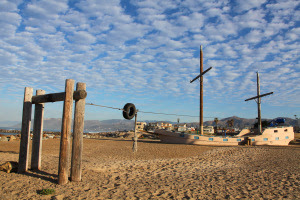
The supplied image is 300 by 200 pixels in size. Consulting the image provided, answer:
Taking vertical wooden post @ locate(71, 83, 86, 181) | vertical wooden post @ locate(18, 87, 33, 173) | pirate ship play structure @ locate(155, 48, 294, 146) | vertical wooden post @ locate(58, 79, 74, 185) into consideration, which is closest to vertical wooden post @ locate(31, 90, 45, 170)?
vertical wooden post @ locate(18, 87, 33, 173)

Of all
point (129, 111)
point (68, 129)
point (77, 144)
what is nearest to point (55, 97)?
point (68, 129)

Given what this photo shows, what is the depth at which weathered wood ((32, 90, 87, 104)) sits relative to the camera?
23.3ft

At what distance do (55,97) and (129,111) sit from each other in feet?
18.9

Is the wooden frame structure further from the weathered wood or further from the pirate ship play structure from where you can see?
the pirate ship play structure

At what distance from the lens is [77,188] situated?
6.53 meters

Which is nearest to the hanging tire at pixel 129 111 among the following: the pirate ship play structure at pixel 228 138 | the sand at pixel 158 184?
the sand at pixel 158 184

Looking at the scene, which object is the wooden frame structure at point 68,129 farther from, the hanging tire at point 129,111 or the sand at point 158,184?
the hanging tire at point 129,111

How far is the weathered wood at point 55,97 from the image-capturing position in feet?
23.3

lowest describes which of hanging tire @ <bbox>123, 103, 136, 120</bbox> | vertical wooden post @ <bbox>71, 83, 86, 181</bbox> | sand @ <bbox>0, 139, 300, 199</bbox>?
sand @ <bbox>0, 139, 300, 199</bbox>

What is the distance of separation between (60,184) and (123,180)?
2.13m

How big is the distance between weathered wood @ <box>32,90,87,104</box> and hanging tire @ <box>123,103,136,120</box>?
17.5ft

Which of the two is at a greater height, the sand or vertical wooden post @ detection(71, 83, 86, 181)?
vertical wooden post @ detection(71, 83, 86, 181)

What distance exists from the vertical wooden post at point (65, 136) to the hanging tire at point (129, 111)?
5.78 meters

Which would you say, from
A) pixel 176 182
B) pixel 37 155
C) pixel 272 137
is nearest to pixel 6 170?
pixel 37 155
